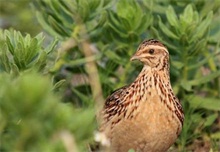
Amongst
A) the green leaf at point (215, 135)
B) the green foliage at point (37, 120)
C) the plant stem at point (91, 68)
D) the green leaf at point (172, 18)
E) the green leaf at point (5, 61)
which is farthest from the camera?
the green leaf at point (215, 135)

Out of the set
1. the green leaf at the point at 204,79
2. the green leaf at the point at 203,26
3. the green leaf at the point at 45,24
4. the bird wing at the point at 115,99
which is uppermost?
the green leaf at the point at 45,24

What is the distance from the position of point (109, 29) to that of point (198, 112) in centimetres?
99

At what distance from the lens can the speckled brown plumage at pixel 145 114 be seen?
6297mm

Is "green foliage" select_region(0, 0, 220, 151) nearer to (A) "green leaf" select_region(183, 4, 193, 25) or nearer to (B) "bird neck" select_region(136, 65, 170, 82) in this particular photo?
(A) "green leaf" select_region(183, 4, 193, 25)

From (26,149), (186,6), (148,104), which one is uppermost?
(186,6)

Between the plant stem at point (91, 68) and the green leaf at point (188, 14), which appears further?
the green leaf at point (188, 14)

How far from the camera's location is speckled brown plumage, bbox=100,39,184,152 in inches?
248

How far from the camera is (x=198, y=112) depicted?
775cm

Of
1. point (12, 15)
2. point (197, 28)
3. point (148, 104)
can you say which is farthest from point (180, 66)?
point (12, 15)

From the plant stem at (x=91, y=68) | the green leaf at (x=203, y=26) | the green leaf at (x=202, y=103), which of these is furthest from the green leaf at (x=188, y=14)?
the plant stem at (x=91, y=68)

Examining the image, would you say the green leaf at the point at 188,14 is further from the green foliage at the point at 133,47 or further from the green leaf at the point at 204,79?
the green leaf at the point at 204,79

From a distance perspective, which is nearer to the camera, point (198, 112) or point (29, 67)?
point (29, 67)

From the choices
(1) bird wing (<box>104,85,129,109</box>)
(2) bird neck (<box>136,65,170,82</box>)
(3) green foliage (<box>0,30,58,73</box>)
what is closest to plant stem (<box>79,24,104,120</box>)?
(1) bird wing (<box>104,85,129,109</box>)

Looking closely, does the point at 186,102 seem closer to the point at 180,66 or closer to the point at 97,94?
the point at 180,66
